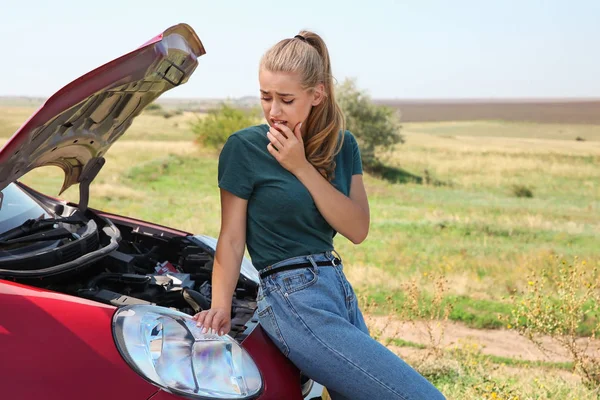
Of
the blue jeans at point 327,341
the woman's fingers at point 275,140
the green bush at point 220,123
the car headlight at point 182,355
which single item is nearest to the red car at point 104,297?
the car headlight at point 182,355

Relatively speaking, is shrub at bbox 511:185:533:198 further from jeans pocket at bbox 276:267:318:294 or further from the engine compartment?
jeans pocket at bbox 276:267:318:294

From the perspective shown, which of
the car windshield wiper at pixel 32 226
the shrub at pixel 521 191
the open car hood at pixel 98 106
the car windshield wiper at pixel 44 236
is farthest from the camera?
the shrub at pixel 521 191

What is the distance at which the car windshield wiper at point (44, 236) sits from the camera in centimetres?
262

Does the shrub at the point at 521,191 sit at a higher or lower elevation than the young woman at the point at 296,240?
lower

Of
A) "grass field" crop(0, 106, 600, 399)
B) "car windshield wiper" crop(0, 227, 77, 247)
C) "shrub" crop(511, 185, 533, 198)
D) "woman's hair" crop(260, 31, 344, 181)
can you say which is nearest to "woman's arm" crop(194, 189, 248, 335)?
"woman's hair" crop(260, 31, 344, 181)

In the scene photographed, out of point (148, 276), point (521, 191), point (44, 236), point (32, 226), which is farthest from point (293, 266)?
point (521, 191)

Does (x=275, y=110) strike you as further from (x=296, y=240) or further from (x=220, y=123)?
(x=220, y=123)

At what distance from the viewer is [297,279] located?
89.7 inches

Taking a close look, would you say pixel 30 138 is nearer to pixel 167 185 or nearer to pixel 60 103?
pixel 60 103

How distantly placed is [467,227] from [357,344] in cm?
1099

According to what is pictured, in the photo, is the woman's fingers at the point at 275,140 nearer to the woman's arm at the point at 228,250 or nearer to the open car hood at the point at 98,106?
the woman's arm at the point at 228,250

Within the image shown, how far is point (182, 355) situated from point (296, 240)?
1.75ft

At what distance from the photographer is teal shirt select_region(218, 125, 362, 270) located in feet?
7.59

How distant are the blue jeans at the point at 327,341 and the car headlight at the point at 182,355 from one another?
16cm
